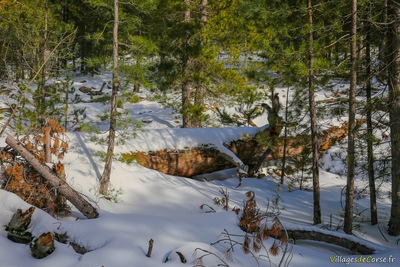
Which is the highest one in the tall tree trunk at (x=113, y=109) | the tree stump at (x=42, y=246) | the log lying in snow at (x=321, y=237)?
the tall tree trunk at (x=113, y=109)

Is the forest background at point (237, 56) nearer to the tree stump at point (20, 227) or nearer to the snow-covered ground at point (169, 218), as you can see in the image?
the snow-covered ground at point (169, 218)

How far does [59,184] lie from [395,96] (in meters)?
7.37

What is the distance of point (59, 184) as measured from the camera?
18.4 feet

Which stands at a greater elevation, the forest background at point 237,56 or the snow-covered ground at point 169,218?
the forest background at point 237,56

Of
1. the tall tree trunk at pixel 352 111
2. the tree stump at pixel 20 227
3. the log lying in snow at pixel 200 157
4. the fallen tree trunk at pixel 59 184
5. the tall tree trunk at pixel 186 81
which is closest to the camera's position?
the tree stump at pixel 20 227

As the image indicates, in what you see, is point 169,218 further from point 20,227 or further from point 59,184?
point 20,227

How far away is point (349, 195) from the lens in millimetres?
7375

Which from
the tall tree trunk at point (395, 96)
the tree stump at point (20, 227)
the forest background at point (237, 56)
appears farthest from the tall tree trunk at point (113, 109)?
the tall tree trunk at point (395, 96)

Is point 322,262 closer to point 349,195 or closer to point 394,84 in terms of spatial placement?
point 349,195

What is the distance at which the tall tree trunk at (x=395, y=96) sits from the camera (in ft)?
23.2

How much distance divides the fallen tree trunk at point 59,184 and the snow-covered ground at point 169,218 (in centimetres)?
23

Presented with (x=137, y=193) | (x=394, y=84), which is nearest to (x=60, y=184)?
(x=137, y=193)

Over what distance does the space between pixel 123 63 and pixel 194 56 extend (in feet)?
18.5

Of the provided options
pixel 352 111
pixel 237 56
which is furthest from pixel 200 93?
pixel 352 111
